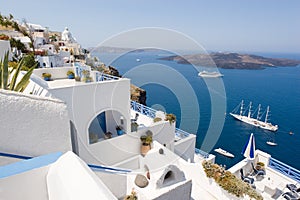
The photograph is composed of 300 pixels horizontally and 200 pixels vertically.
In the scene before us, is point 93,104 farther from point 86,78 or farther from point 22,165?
point 22,165

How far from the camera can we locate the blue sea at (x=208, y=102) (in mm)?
A: 7316

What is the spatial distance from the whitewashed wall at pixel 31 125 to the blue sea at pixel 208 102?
3.39 meters

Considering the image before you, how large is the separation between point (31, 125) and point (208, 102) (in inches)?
1337

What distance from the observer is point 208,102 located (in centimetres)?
3372

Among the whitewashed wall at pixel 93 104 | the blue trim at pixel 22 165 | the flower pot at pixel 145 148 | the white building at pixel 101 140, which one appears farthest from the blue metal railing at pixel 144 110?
the blue trim at pixel 22 165

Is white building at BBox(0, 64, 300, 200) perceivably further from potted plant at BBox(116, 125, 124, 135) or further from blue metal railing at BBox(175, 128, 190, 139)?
blue metal railing at BBox(175, 128, 190, 139)

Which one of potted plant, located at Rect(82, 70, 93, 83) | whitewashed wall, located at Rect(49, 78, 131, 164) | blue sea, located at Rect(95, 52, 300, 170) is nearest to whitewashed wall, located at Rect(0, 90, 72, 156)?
whitewashed wall, located at Rect(49, 78, 131, 164)

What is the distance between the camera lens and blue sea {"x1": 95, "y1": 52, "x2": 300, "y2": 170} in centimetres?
732

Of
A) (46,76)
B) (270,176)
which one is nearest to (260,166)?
(270,176)

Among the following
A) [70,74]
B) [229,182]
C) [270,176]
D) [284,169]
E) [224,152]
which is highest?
[70,74]

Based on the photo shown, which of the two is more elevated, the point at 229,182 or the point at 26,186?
the point at 26,186

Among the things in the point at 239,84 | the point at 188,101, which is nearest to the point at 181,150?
the point at 188,101

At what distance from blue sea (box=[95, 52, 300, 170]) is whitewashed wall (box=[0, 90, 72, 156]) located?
3.39 m

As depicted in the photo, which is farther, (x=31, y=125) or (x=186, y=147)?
(x=186, y=147)
